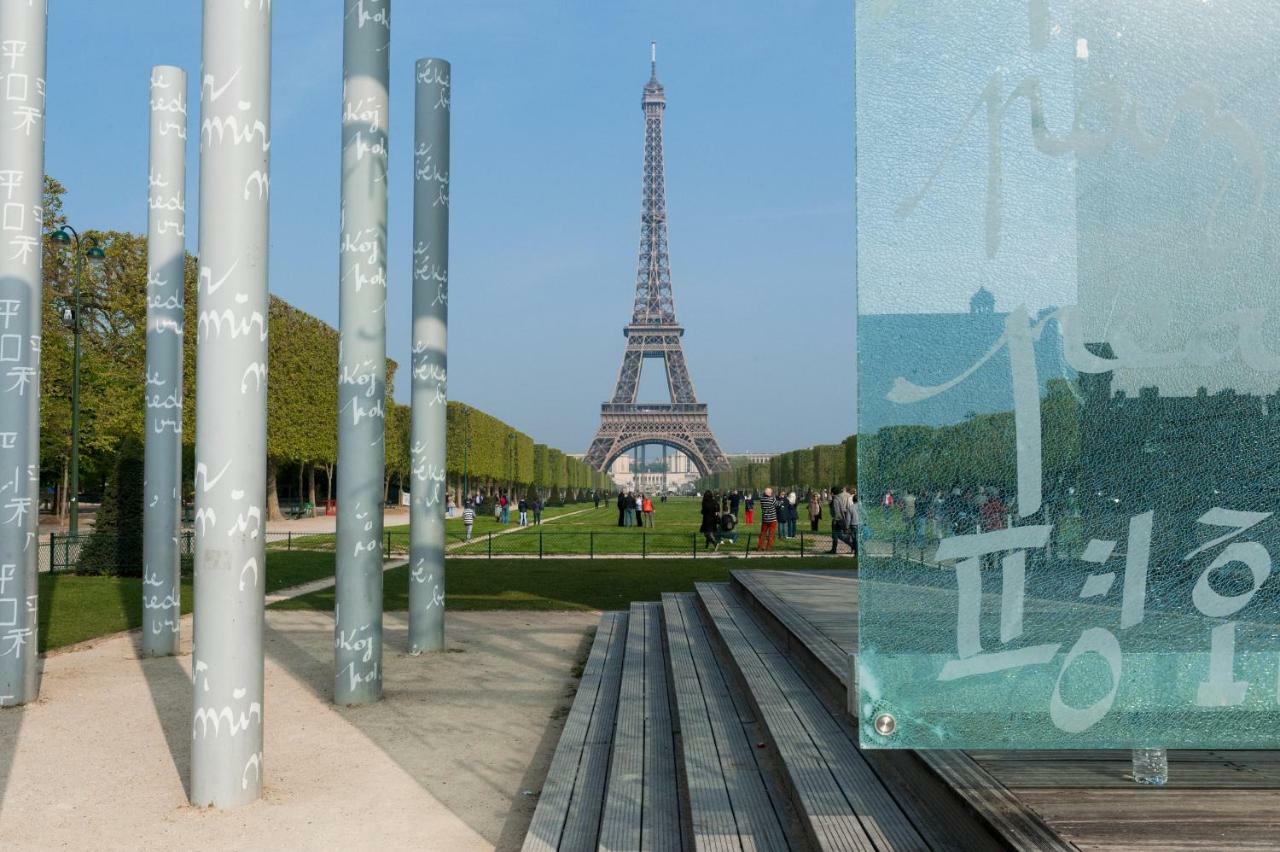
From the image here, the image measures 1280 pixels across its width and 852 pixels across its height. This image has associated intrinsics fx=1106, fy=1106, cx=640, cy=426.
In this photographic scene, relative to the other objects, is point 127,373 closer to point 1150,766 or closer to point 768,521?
point 768,521

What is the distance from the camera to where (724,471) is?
9675 centimetres

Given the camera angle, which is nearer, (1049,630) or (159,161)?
(1049,630)

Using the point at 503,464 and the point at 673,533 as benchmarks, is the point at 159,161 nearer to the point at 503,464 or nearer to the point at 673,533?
the point at 673,533

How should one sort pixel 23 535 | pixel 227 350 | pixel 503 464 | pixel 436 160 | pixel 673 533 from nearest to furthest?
pixel 227 350 → pixel 23 535 → pixel 436 160 → pixel 673 533 → pixel 503 464

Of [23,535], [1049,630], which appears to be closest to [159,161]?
[23,535]

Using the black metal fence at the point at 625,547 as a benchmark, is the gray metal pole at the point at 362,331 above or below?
above

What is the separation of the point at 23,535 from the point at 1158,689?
7.85m

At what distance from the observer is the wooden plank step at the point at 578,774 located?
15.3ft

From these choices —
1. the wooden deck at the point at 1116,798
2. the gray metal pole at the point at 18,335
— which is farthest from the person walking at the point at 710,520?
the wooden deck at the point at 1116,798

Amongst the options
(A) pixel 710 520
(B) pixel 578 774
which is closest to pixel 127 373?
(A) pixel 710 520

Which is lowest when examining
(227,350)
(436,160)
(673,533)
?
(673,533)

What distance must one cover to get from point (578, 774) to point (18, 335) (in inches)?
220

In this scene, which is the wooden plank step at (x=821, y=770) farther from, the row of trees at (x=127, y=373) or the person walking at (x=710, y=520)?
the row of trees at (x=127, y=373)

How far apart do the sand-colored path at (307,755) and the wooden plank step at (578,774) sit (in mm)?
211
